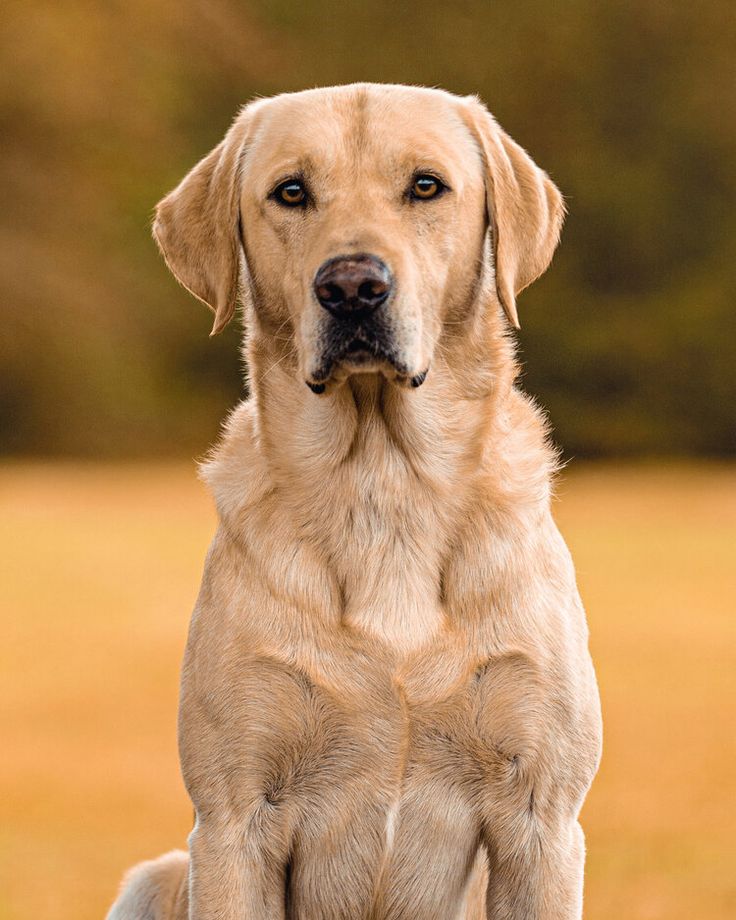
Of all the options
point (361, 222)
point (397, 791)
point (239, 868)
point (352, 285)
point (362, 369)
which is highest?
point (361, 222)

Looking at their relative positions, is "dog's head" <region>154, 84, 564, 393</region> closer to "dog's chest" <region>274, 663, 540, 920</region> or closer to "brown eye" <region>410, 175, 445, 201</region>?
"brown eye" <region>410, 175, 445, 201</region>

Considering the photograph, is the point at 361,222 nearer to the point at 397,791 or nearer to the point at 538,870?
the point at 397,791

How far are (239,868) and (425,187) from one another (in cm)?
156

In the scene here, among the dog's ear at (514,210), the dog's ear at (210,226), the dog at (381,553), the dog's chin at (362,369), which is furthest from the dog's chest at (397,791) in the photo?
the dog's ear at (210,226)

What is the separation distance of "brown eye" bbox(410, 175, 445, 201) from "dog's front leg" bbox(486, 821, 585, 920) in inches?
55.6

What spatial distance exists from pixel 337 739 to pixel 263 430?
76cm

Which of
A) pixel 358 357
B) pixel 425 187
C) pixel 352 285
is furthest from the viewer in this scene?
pixel 425 187

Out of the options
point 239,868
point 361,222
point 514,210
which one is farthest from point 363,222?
point 239,868

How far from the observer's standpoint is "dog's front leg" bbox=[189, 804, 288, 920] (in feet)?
9.32

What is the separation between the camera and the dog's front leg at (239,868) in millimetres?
2840

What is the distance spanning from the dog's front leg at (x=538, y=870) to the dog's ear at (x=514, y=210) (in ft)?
3.77

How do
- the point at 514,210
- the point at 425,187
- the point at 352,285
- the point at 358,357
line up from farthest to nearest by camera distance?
the point at 514,210 < the point at 425,187 < the point at 358,357 < the point at 352,285

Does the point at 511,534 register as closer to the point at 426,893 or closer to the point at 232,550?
the point at 232,550

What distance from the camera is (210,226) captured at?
10.4ft
